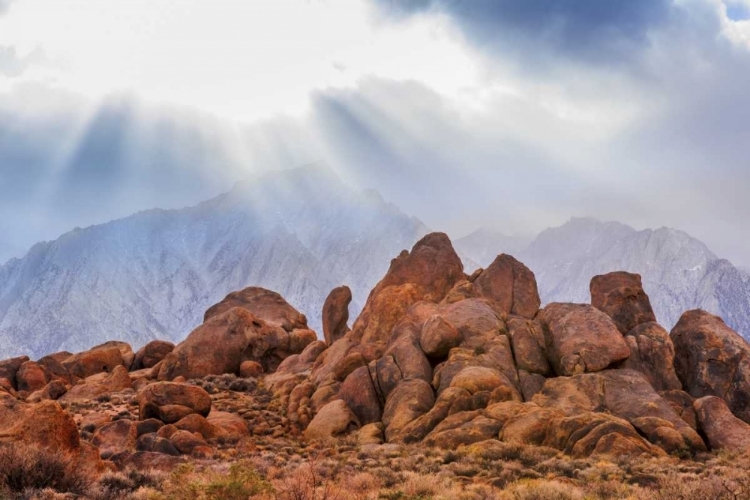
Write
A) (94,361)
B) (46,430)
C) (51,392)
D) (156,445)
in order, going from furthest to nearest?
(94,361) → (51,392) → (156,445) → (46,430)

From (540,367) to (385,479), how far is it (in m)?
18.8

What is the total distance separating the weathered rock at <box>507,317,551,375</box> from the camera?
33.8 m

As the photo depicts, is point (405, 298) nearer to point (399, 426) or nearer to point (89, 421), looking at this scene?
point (399, 426)

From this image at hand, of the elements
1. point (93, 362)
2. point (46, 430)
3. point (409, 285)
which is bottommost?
point (93, 362)

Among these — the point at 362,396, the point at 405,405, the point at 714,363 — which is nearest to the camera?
the point at 405,405

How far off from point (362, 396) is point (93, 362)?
35.9 m

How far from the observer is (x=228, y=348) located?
5322 cm

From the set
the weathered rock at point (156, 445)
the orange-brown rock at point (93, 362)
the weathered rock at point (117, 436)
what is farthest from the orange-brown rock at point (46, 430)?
the orange-brown rock at point (93, 362)

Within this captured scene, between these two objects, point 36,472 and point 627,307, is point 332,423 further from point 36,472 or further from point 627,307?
point 627,307

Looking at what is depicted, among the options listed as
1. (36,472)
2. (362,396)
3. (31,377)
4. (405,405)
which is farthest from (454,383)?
(31,377)

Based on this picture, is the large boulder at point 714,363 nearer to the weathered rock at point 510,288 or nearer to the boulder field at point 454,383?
the boulder field at point 454,383

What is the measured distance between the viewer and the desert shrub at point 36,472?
43.2 ft

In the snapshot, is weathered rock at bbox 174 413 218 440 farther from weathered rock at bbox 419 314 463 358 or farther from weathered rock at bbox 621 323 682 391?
weathered rock at bbox 621 323 682 391

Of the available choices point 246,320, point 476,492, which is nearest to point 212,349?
point 246,320
